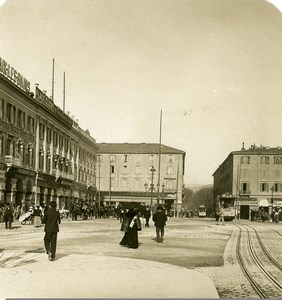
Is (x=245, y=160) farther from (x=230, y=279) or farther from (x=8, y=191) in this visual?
(x=8, y=191)

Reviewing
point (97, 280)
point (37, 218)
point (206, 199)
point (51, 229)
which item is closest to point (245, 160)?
point (51, 229)

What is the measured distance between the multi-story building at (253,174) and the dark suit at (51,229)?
306cm

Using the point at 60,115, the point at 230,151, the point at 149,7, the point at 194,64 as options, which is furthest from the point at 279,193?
the point at 60,115

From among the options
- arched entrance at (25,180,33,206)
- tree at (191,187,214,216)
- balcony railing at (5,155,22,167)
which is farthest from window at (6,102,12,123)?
tree at (191,187,214,216)

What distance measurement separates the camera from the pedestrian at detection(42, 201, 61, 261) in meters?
9.69

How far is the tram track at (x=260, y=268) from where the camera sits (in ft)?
24.5

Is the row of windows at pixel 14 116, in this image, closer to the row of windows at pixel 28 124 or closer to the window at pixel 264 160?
the row of windows at pixel 28 124

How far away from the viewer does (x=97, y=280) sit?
271 inches

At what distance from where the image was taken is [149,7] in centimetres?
774

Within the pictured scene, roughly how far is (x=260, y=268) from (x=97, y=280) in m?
4.18

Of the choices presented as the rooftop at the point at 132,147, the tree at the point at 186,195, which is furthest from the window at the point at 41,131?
the rooftop at the point at 132,147

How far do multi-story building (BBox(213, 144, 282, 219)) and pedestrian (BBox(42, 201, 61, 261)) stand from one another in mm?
3057

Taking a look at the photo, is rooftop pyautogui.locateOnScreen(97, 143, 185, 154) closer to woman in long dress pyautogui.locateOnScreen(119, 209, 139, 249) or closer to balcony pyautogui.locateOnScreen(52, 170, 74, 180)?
woman in long dress pyautogui.locateOnScreen(119, 209, 139, 249)

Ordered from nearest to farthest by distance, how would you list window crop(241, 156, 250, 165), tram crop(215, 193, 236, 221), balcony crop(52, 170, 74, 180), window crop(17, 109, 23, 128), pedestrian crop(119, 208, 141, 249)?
window crop(241, 156, 250, 165) < pedestrian crop(119, 208, 141, 249) < tram crop(215, 193, 236, 221) < window crop(17, 109, 23, 128) < balcony crop(52, 170, 74, 180)
